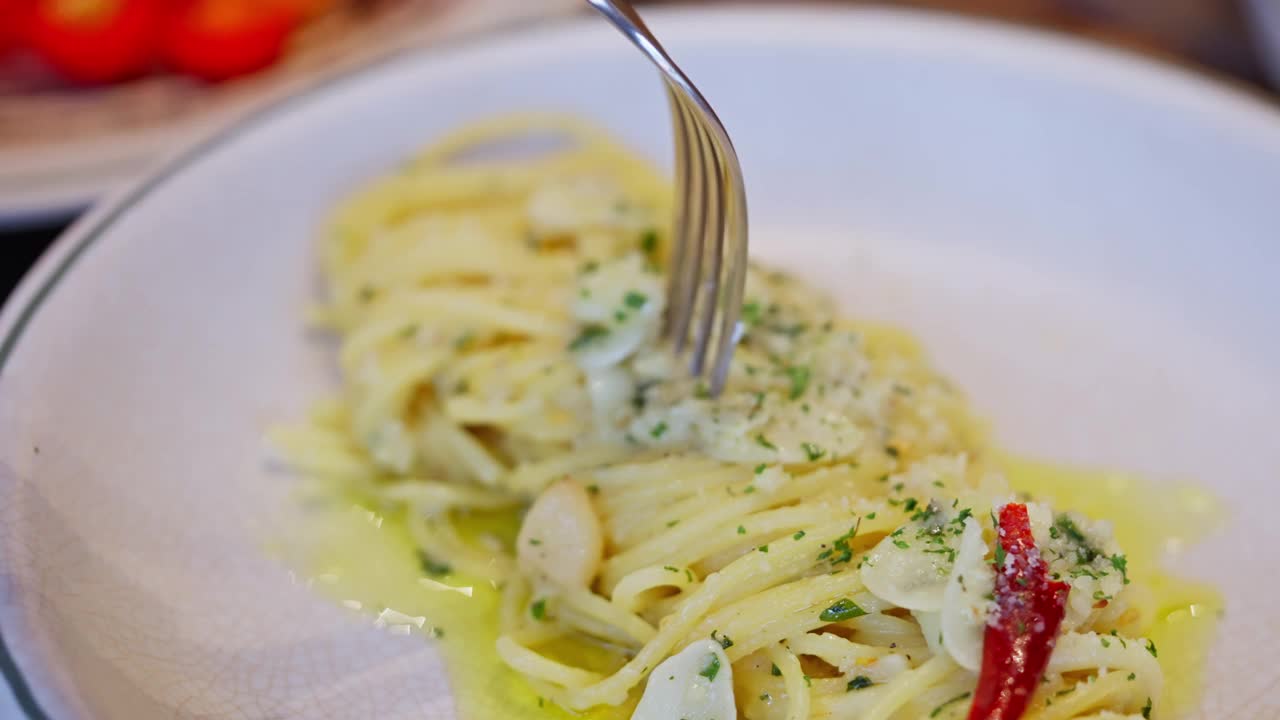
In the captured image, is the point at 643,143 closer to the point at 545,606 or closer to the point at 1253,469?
the point at 545,606

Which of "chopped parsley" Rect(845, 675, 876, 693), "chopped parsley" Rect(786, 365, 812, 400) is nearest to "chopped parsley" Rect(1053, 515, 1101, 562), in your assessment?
"chopped parsley" Rect(845, 675, 876, 693)

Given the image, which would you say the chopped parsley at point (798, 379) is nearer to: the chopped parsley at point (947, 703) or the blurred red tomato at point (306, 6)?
the chopped parsley at point (947, 703)

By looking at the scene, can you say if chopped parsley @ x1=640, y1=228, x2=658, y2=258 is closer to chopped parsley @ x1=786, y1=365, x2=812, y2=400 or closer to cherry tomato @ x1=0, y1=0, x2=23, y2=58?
chopped parsley @ x1=786, y1=365, x2=812, y2=400

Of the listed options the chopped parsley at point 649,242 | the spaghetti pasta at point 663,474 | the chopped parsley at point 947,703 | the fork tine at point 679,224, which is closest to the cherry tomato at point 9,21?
the spaghetti pasta at point 663,474

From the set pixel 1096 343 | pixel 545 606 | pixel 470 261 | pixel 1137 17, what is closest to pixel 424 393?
pixel 470 261

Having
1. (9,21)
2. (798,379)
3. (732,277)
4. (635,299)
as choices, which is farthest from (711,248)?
(9,21)

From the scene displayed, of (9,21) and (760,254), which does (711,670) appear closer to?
(760,254)
